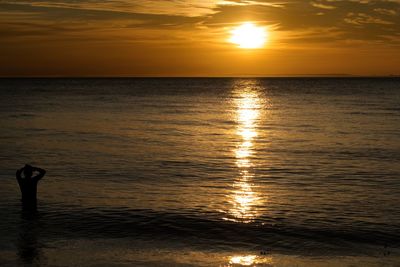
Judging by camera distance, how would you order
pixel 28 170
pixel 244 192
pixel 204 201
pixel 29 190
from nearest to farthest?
pixel 28 170, pixel 29 190, pixel 204 201, pixel 244 192

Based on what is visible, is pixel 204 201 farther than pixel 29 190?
Yes

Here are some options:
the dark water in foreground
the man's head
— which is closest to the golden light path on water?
the dark water in foreground

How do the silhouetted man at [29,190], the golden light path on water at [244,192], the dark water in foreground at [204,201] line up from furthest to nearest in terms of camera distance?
the golden light path on water at [244,192] < the silhouetted man at [29,190] < the dark water in foreground at [204,201]

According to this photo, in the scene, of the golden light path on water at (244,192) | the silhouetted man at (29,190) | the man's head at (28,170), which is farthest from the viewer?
the golden light path on water at (244,192)

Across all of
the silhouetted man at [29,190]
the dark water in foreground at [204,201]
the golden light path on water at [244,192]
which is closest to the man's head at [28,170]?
the silhouetted man at [29,190]

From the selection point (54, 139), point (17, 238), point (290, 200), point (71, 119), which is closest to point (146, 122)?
point (71, 119)

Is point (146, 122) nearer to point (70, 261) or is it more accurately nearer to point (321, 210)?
point (321, 210)

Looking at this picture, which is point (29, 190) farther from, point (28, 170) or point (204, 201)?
point (204, 201)

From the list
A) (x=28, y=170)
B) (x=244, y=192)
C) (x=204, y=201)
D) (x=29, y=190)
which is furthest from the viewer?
(x=244, y=192)

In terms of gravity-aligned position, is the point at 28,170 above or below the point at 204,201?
above

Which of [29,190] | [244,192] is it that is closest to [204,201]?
[244,192]

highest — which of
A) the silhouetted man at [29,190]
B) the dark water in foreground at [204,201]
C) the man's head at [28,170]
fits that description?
the man's head at [28,170]

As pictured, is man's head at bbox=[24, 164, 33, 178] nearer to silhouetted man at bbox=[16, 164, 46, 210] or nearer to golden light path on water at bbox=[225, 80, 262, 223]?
silhouetted man at bbox=[16, 164, 46, 210]

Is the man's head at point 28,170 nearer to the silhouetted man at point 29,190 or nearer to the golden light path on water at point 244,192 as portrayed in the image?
the silhouetted man at point 29,190
